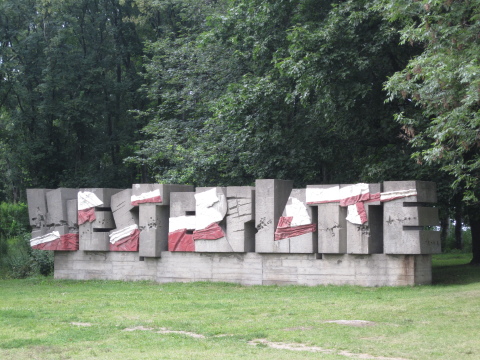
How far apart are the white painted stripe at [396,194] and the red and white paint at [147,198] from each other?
19.7ft

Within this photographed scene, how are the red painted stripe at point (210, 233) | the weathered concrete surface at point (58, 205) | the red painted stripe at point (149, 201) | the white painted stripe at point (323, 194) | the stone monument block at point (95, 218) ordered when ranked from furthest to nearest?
the weathered concrete surface at point (58, 205) < the stone monument block at point (95, 218) < the red painted stripe at point (149, 201) < the red painted stripe at point (210, 233) < the white painted stripe at point (323, 194)

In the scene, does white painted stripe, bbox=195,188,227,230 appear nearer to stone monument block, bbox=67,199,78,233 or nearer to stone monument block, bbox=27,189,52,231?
stone monument block, bbox=67,199,78,233

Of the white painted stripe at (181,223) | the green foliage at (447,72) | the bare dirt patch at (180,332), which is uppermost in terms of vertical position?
the green foliage at (447,72)

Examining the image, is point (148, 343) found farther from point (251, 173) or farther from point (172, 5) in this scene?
point (172, 5)

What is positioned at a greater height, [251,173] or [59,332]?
[251,173]

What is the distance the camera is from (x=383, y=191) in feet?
53.5

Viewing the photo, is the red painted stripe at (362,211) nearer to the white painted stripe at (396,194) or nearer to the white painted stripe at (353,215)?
the white painted stripe at (353,215)

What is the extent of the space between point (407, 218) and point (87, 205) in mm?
9028

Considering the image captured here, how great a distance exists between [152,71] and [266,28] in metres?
10.2

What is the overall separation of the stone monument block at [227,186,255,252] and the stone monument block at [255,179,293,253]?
193mm

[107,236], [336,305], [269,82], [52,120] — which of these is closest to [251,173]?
[269,82]

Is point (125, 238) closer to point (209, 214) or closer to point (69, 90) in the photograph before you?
point (209, 214)

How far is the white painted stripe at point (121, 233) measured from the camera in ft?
62.6

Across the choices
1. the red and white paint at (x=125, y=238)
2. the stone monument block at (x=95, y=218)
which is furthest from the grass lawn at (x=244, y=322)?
the stone monument block at (x=95, y=218)
